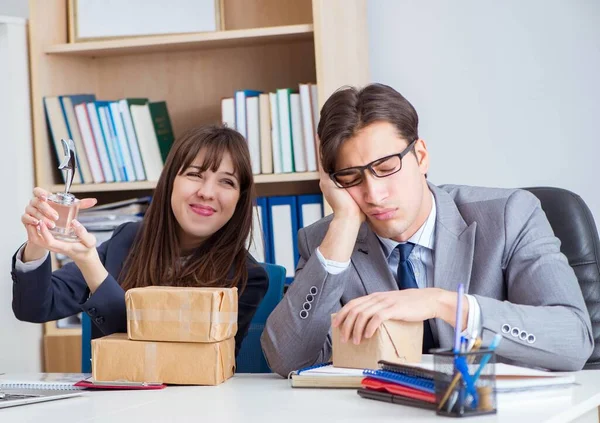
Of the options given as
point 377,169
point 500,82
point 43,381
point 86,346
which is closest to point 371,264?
point 377,169

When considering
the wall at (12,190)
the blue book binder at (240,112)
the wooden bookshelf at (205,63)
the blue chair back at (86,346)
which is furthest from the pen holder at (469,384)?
the wall at (12,190)

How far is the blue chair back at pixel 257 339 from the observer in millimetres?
2148

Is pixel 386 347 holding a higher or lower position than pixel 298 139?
lower

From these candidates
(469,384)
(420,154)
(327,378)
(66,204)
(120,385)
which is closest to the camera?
(469,384)

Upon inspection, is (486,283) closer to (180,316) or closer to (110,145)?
(180,316)

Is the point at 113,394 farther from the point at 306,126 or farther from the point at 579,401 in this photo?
the point at 306,126

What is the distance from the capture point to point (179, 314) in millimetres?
1649

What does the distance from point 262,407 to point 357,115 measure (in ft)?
2.24

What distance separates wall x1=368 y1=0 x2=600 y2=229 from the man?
106 cm

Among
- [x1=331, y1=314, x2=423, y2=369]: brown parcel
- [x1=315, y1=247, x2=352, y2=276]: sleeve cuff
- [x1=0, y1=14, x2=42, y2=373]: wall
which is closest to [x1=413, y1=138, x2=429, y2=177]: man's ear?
[x1=315, y1=247, x2=352, y2=276]: sleeve cuff

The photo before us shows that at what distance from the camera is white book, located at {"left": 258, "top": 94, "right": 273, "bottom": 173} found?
2.83m

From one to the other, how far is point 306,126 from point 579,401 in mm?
1663

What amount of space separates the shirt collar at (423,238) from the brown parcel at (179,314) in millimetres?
370

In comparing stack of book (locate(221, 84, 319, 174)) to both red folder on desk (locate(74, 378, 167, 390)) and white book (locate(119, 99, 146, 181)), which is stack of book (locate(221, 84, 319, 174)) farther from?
red folder on desk (locate(74, 378, 167, 390))
